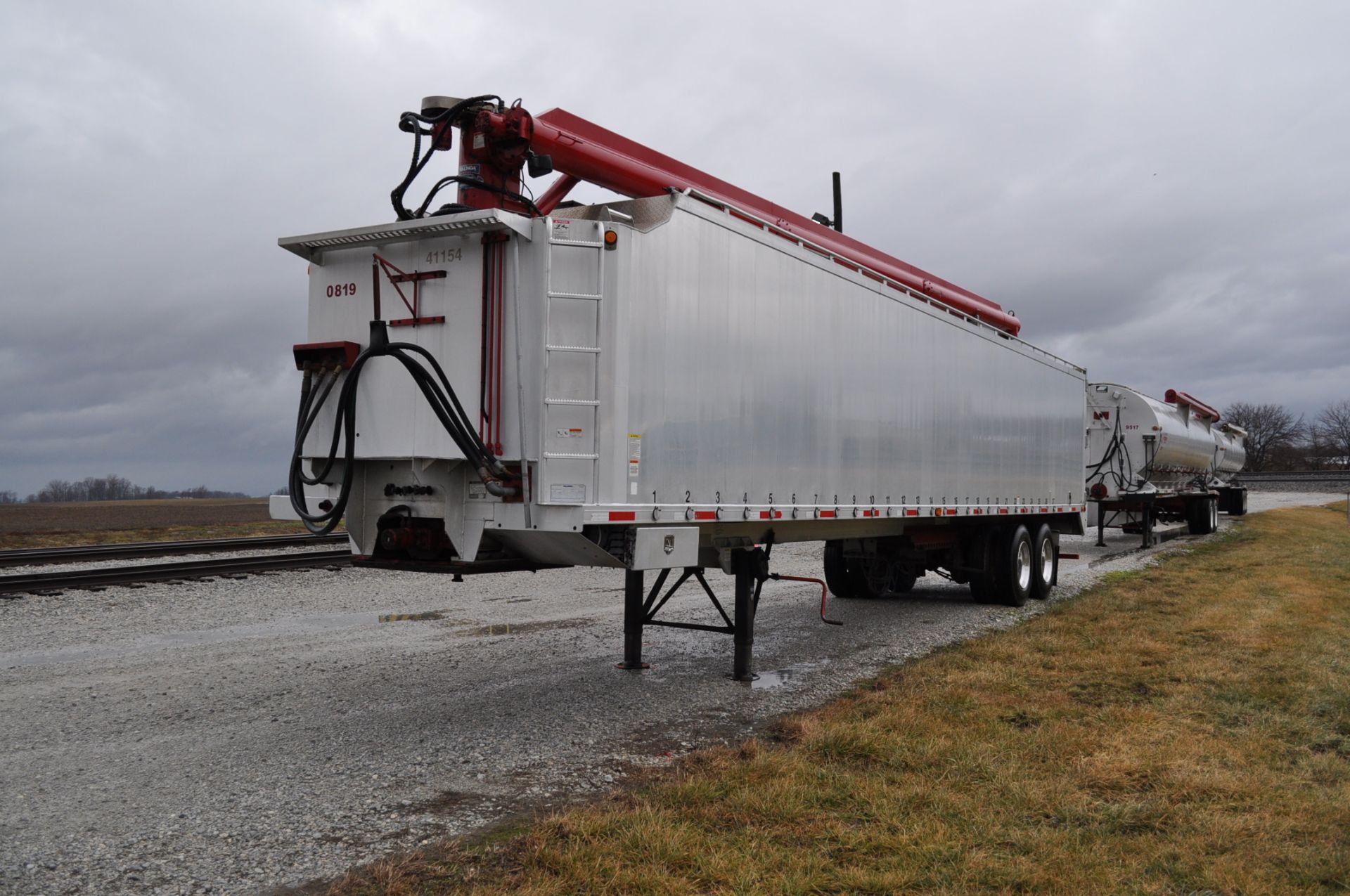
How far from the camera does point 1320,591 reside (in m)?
14.2

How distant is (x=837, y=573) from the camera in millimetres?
14250

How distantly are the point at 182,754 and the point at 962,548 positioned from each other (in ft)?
33.3

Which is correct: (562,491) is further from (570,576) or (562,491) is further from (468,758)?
(570,576)

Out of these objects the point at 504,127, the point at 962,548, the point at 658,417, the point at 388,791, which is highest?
the point at 504,127

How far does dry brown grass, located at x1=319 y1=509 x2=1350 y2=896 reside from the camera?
4.44 m

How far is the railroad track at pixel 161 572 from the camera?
13039 mm

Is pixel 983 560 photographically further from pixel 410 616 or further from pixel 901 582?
pixel 410 616

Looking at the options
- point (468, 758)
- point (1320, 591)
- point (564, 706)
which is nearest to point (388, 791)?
point (468, 758)

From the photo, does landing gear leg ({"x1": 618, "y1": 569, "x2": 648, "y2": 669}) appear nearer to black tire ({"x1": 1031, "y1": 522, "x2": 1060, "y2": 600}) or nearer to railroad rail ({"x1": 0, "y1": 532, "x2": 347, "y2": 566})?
black tire ({"x1": 1031, "y1": 522, "x2": 1060, "y2": 600})

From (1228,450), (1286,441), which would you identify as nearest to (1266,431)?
(1286,441)

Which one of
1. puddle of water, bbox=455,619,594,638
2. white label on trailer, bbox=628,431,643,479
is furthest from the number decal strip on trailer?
puddle of water, bbox=455,619,594,638

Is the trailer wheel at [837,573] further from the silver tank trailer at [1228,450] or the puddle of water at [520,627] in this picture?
the silver tank trailer at [1228,450]

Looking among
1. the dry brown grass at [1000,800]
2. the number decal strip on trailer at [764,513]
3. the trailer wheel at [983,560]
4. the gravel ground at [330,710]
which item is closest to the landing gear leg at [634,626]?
the gravel ground at [330,710]

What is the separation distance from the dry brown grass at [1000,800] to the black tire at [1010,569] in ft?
13.9
